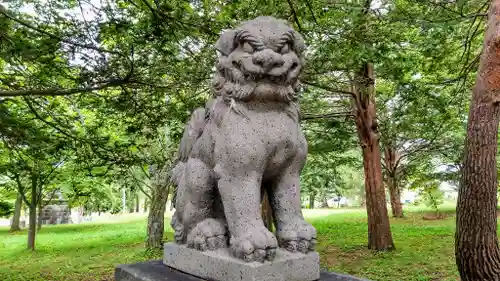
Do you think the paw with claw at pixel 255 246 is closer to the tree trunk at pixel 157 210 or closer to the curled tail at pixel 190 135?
the curled tail at pixel 190 135

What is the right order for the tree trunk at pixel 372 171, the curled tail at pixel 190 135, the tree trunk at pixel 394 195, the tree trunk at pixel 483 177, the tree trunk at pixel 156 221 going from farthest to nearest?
the tree trunk at pixel 394 195
the tree trunk at pixel 156 221
the tree trunk at pixel 372 171
the tree trunk at pixel 483 177
the curled tail at pixel 190 135

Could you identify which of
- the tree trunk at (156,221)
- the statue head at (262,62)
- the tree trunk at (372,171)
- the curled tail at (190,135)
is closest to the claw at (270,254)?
the statue head at (262,62)

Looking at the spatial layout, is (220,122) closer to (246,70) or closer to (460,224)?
(246,70)

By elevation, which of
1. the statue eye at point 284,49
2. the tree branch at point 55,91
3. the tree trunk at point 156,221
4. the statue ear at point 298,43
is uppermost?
the tree branch at point 55,91

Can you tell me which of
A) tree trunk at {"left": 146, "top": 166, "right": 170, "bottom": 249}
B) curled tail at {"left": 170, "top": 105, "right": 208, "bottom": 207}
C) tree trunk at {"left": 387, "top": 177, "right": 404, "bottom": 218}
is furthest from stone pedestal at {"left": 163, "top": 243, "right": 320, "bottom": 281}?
tree trunk at {"left": 387, "top": 177, "right": 404, "bottom": 218}

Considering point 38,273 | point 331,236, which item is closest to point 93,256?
point 38,273

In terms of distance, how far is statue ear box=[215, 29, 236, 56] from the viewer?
259 cm

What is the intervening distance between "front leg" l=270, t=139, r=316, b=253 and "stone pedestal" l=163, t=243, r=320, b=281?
0.21ft

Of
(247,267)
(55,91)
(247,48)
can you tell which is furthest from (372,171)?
(247,267)

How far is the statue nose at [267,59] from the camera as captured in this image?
94.3 inches

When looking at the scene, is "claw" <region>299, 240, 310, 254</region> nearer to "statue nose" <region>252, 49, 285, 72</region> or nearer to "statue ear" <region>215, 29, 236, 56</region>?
"statue nose" <region>252, 49, 285, 72</region>

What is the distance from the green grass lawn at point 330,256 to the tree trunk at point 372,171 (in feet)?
1.11

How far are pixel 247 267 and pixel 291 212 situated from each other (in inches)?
20.9

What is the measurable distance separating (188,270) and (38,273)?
7068 millimetres
